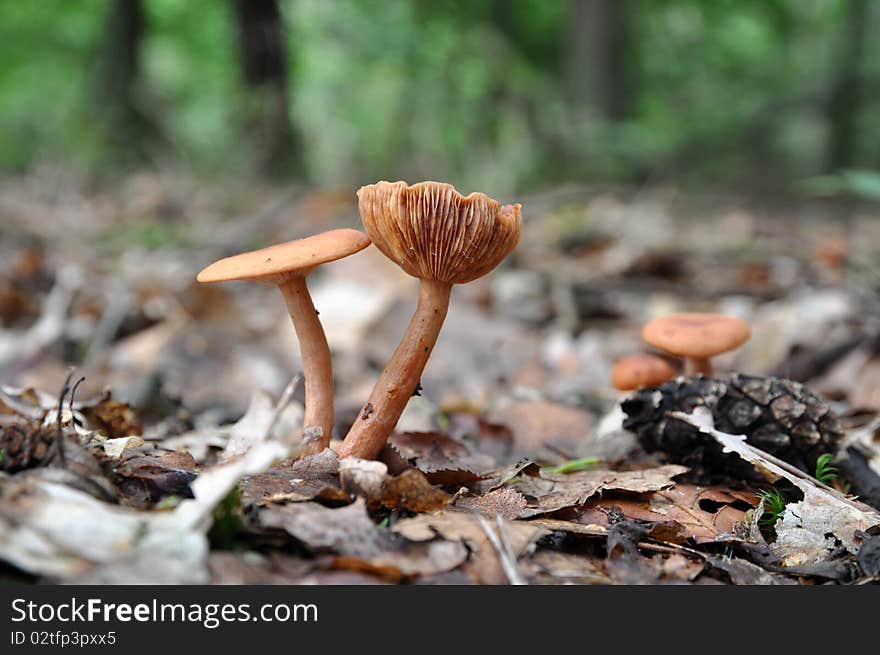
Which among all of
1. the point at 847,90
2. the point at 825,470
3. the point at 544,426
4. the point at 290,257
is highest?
the point at 847,90

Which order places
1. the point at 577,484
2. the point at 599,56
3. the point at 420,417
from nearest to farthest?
1. the point at 577,484
2. the point at 420,417
3. the point at 599,56

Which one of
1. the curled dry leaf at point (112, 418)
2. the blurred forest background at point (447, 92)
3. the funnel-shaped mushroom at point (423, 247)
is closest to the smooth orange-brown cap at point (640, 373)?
the funnel-shaped mushroom at point (423, 247)

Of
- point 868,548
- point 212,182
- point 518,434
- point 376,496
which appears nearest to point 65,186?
point 212,182

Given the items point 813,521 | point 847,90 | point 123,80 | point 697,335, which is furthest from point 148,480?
point 847,90

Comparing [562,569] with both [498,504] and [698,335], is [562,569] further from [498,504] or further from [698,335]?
Result: [698,335]

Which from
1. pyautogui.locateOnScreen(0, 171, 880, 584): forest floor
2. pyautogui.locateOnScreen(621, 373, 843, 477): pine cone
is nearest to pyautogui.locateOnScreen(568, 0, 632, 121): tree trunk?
pyautogui.locateOnScreen(0, 171, 880, 584): forest floor

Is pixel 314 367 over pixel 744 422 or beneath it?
over

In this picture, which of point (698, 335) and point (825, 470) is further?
point (698, 335)
